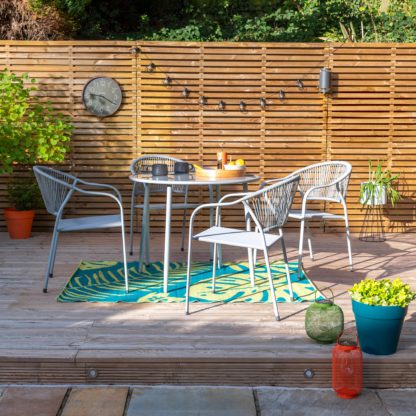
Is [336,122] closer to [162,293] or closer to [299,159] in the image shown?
[299,159]

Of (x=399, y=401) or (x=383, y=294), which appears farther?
(x=383, y=294)

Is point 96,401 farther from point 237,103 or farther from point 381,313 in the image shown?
point 237,103

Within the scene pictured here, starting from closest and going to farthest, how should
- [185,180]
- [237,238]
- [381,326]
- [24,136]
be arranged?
[381,326], [237,238], [185,180], [24,136]

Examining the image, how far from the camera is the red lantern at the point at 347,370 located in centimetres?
366

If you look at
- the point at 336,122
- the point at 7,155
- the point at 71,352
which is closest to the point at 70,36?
the point at 7,155

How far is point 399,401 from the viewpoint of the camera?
12.1 ft

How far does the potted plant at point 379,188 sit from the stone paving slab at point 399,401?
391 cm

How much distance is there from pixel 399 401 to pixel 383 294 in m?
0.57

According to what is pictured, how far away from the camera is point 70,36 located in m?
10.8

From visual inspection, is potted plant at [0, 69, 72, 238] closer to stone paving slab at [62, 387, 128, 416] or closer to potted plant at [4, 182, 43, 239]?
potted plant at [4, 182, 43, 239]

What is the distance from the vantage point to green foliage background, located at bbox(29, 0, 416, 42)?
1108cm

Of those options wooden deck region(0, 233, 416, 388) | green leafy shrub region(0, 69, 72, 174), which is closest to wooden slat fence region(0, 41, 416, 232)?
green leafy shrub region(0, 69, 72, 174)

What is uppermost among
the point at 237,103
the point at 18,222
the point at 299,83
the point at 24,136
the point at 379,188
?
the point at 299,83

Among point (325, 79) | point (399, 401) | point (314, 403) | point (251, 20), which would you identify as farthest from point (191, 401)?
point (251, 20)
